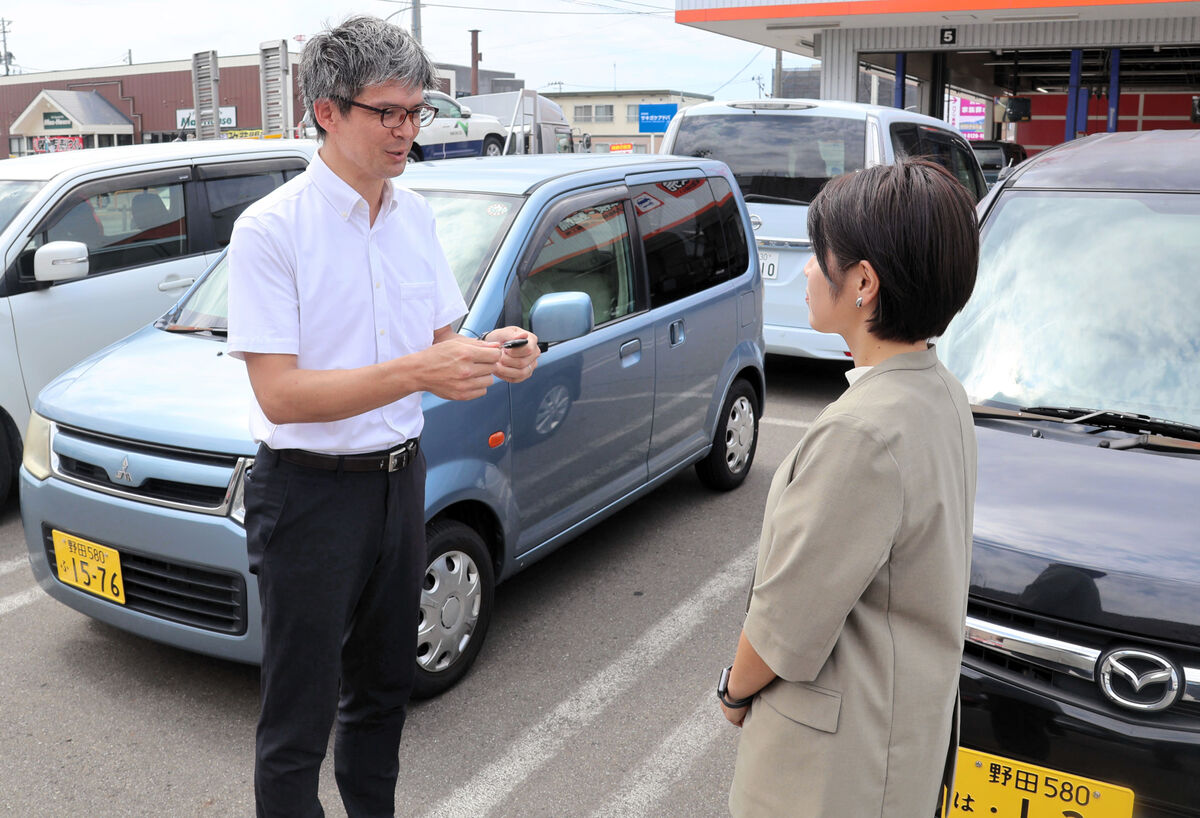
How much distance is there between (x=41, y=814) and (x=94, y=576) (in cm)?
80

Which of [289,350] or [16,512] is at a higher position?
[289,350]

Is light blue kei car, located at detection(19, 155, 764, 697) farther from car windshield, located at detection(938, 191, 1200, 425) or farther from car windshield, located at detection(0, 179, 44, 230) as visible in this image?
car windshield, located at detection(0, 179, 44, 230)

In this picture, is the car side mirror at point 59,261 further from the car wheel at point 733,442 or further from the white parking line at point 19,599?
the car wheel at point 733,442

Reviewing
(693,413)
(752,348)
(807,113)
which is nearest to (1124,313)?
(693,413)

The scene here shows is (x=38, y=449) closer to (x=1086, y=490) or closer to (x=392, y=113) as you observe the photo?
(x=392, y=113)

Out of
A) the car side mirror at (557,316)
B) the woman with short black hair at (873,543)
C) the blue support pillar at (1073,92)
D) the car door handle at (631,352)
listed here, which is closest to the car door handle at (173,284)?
the car door handle at (631,352)

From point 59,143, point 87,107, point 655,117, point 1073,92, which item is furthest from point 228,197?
point 87,107

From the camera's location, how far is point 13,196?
5559 mm

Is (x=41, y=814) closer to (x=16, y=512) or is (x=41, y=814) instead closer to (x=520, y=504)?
(x=520, y=504)

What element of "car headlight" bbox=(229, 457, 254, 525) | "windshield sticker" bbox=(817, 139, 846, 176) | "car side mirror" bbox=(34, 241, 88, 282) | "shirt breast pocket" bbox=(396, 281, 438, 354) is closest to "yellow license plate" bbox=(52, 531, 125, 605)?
"car headlight" bbox=(229, 457, 254, 525)

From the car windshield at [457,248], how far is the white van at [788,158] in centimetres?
354

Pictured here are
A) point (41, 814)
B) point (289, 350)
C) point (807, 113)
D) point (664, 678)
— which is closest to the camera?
point (289, 350)

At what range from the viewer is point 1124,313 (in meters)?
3.07

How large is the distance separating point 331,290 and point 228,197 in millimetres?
4418
